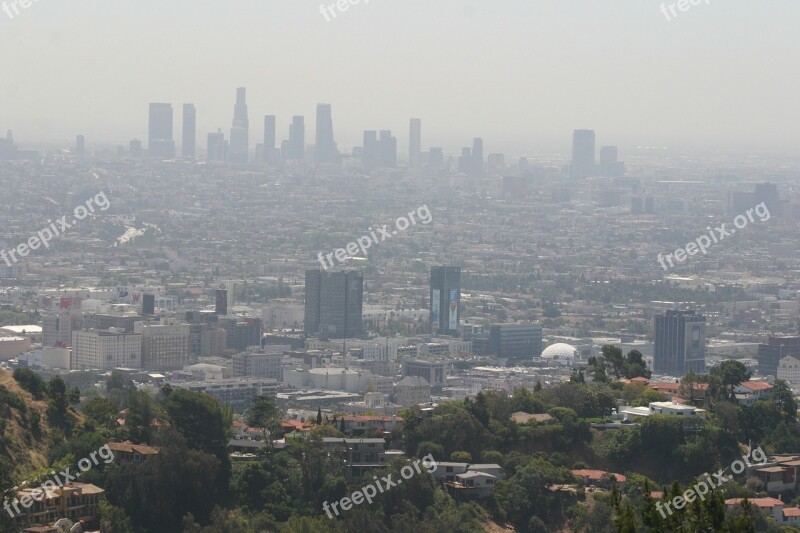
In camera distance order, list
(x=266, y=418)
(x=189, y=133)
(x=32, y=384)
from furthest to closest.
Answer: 1. (x=189, y=133)
2. (x=32, y=384)
3. (x=266, y=418)

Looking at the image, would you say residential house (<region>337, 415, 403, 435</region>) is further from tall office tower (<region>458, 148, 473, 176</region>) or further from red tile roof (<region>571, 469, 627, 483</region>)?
tall office tower (<region>458, 148, 473, 176</region>)

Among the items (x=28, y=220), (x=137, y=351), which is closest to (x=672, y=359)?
(x=137, y=351)

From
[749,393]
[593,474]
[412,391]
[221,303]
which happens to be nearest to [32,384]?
[593,474]

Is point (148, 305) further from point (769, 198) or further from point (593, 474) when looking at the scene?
point (769, 198)

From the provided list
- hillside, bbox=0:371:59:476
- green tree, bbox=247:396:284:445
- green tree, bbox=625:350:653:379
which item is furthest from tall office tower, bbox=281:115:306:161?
hillside, bbox=0:371:59:476

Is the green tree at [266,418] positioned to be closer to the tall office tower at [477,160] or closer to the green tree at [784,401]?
the green tree at [784,401]

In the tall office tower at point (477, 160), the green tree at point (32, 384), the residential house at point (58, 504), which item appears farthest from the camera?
the tall office tower at point (477, 160)

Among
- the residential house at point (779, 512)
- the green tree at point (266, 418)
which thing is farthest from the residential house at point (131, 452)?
the residential house at point (779, 512)
